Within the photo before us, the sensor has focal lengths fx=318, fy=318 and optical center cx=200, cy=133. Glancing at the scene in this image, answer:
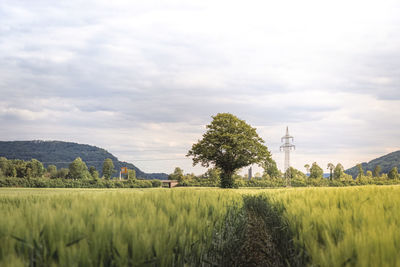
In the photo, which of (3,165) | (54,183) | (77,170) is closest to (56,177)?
(77,170)

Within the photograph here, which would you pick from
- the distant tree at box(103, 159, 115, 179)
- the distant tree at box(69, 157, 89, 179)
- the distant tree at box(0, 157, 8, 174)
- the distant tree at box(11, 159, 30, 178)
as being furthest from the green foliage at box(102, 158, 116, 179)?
the distant tree at box(0, 157, 8, 174)

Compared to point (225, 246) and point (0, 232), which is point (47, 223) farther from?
point (225, 246)

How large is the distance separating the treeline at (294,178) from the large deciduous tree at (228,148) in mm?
5293

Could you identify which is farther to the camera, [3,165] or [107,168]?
[107,168]

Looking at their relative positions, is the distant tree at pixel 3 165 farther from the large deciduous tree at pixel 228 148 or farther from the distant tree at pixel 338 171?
the distant tree at pixel 338 171

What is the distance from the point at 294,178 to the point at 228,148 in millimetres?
68250

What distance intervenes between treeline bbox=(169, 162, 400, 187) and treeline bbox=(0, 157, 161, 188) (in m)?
14.8

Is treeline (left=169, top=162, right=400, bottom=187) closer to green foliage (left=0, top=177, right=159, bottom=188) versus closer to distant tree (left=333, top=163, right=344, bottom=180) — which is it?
distant tree (left=333, top=163, right=344, bottom=180)

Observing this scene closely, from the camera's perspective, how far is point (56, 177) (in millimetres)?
147250

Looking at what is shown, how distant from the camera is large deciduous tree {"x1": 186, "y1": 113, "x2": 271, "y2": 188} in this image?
4406 cm

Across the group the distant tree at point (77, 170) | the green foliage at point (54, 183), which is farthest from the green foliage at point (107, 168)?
the green foliage at point (54, 183)

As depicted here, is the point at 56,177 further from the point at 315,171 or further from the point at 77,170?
the point at 315,171

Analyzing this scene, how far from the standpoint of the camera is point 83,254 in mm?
2113

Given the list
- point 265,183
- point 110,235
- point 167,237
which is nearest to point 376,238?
point 167,237
